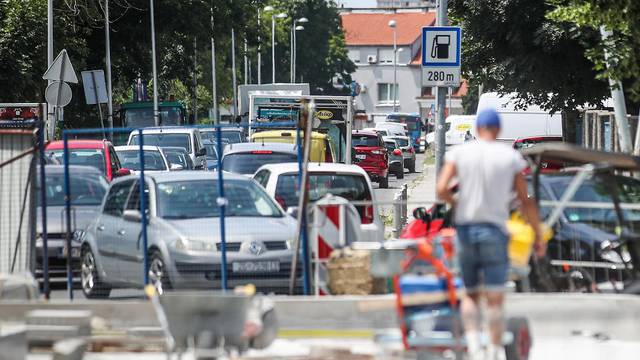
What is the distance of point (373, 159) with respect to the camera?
148ft

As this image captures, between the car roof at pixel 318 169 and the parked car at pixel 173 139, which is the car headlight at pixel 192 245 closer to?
the car roof at pixel 318 169

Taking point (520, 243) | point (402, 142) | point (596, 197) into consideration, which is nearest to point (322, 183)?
point (596, 197)

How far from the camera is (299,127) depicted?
1377 centimetres

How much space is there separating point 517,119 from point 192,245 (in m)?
25.2

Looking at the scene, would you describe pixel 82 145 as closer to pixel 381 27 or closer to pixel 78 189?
pixel 78 189

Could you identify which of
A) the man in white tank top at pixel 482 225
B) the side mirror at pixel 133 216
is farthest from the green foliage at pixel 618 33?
the man in white tank top at pixel 482 225

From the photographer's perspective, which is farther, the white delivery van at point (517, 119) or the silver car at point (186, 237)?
the white delivery van at point (517, 119)

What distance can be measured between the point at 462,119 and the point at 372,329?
58.8 metres

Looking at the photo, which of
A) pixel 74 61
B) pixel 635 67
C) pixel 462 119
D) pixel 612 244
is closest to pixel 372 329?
pixel 612 244

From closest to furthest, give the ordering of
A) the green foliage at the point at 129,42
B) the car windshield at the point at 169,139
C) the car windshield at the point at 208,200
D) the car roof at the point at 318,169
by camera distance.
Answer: the car windshield at the point at 208,200
the car roof at the point at 318,169
the car windshield at the point at 169,139
the green foliage at the point at 129,42

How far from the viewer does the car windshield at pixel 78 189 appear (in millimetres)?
16328

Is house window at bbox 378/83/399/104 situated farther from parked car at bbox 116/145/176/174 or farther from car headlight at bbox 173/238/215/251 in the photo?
car headlight at bbox 173/238/215/251

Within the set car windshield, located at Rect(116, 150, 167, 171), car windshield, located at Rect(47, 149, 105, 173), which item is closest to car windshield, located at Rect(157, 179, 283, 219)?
car windshield, located at Rect(47, 149, 105, 173)

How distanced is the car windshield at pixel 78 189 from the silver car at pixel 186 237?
0.48 metres
